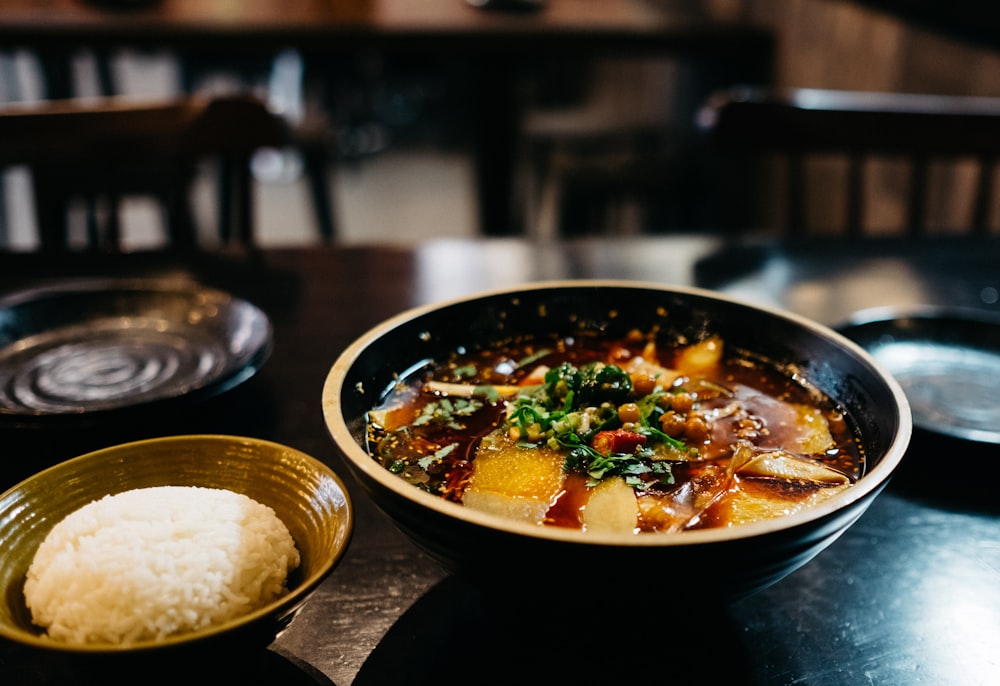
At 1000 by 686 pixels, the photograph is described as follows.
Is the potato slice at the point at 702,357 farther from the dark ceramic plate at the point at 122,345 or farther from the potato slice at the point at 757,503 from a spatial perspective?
the dark ceramic plate at the point at 122,345

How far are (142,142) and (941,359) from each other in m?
2.18

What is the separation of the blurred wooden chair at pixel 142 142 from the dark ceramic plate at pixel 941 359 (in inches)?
68.5

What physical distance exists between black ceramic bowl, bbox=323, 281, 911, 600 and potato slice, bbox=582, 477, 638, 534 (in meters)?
0.12

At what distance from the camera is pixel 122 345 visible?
5.10 feet

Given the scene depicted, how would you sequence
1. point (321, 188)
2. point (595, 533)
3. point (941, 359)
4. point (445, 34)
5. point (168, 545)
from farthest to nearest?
point (321, 188) → point (445, 34) → point (941, 359) → point (168, 545) → point (595, 533)

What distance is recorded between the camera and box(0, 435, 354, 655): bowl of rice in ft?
2.45

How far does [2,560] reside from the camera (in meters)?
0.83

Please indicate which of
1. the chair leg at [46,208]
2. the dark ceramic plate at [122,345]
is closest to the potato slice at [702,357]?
the dark ceramic plate at [122,345]

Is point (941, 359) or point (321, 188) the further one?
point (321, 188)

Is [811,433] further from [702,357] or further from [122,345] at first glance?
[122,345]

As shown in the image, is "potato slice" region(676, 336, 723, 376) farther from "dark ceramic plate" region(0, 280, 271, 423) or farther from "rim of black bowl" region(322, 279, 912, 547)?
"dark ceramic plate" region(0, 280, 271, 423)

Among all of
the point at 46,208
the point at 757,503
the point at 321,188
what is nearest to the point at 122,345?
the point at 757,503

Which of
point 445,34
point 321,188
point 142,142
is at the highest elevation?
point 445,34

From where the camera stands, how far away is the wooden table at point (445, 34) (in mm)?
4242
